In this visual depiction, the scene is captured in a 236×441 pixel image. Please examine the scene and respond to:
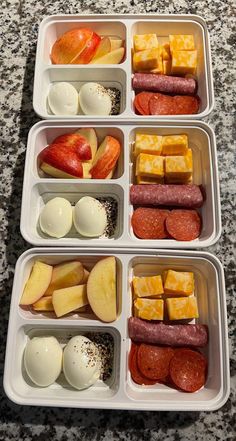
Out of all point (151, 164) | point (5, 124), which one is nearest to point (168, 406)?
point (151, 164)

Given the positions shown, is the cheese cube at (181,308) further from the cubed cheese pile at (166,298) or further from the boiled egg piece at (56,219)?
the boiled egg piece at (56,219)

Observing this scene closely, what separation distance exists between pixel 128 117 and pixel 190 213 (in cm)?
36

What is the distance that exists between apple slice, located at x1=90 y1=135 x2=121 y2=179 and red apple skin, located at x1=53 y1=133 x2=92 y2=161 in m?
0.04

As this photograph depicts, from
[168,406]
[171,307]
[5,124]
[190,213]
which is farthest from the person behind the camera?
[5,124]

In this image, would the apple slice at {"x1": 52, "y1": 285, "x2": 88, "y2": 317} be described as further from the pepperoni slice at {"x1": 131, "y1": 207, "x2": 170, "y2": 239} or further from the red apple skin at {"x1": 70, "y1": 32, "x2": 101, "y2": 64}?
the red apple skin at {"x1": 70, "y1": 32, "x2": 101, "y2": 64}

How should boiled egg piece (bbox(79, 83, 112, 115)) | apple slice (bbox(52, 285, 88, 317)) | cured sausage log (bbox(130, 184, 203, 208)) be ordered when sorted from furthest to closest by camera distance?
boiled egg piece (bbox(79, 83, 112, 115))
cured sausage log (bbox(130, 184, 203, 208))
apple slice (bbox(52, 285, 88, 317))

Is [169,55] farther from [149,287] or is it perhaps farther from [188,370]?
[188,370]

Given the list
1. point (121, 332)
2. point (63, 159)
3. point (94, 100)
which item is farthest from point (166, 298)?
point (94, 100)

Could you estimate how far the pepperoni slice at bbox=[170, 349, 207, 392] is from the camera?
45.1 inches

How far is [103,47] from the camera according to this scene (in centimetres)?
152

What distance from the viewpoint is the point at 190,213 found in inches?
52.1

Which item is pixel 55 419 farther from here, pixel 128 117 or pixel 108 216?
pixel 128 117

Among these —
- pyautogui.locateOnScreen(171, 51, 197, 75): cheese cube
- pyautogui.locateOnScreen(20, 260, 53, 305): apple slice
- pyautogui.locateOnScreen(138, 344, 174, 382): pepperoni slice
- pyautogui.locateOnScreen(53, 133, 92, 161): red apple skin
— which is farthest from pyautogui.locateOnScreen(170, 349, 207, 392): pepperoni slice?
pyautogui.locateOnScreen(171, 51, 197, 75): cheese cube

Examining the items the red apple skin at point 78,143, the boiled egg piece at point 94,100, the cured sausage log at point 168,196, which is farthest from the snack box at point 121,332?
the boiled egg piece at point 94,100
